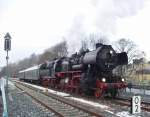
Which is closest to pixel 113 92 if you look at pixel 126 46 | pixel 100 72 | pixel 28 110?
pixel 100 72

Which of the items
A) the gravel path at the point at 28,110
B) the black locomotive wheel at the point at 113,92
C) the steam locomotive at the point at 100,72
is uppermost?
the steam locomotive at the point at 100,72

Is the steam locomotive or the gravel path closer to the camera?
the gravel path

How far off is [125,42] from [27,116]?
80534 mm

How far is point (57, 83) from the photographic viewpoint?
1494 inches

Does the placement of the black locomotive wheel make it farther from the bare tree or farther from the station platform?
the bare tree

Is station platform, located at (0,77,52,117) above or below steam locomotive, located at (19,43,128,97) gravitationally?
below

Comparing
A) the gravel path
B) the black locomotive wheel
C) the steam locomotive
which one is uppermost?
the steam locomotive

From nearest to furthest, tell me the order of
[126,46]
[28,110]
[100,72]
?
[28,110] < [100,72] < [126,46]

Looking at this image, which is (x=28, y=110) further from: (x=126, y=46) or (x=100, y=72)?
(x=126, y=46)

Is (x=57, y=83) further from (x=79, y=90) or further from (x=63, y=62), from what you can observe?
(x=79, y=90)

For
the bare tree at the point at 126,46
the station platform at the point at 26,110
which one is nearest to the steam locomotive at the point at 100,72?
the station platform at the point at 26,110

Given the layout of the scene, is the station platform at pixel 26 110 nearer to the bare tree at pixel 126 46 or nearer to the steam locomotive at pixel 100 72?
the steam locomotive at pixel 100 72

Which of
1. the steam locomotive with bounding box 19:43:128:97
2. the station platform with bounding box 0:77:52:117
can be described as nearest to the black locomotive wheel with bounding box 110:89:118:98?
the steam locomotive with bounding box 19:43:128:97

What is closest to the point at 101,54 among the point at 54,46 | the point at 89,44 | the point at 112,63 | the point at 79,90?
the point at 112,63
